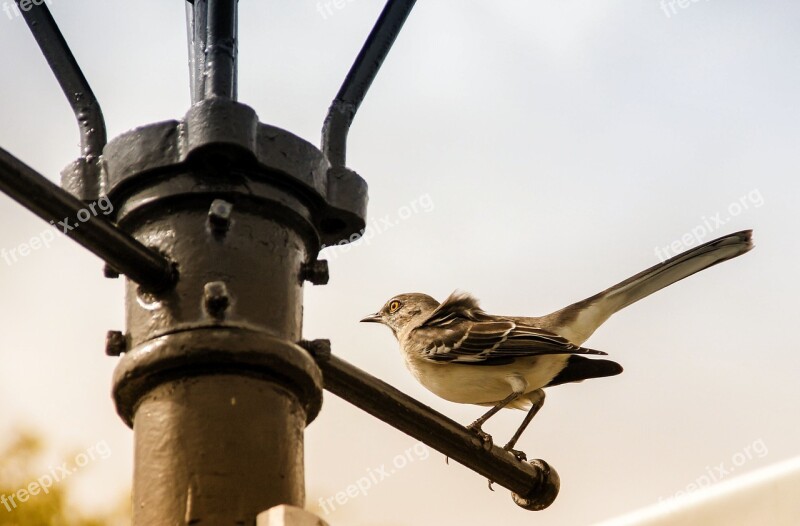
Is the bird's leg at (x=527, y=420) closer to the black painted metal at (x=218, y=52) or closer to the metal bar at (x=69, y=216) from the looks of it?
the black painted metal at (x=218, y=52)

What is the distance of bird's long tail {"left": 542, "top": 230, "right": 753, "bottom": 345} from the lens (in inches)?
138

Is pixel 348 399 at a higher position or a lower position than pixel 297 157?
lower

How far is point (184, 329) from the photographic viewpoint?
202 cm

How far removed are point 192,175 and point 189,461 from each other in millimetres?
633

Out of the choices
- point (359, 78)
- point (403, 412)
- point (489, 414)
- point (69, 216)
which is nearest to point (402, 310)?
point (489, 414)

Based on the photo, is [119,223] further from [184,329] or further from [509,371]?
[509,371]

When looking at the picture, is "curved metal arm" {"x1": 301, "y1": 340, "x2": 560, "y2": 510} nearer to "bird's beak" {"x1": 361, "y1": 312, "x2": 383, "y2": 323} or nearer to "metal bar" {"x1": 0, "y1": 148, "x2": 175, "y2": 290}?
"metal bar" {"x1": 0, "y1": 148, "x2": 175, "y2": 290}

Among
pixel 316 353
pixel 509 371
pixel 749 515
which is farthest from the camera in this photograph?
pixel 509 371

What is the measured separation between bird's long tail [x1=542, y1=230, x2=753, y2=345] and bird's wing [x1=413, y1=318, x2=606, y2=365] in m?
0.19

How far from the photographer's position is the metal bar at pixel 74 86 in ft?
7.62

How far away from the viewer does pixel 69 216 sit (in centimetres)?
191

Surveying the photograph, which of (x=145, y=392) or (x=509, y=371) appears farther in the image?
(x=509, y=371)

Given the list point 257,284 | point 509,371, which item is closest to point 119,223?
point 257,284

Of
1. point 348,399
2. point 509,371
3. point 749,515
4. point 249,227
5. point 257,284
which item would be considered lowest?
point 749,515
